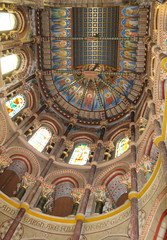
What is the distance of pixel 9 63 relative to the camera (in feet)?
60.4

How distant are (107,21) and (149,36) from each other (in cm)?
479

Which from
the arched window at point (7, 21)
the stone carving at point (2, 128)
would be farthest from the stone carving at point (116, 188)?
the arched window at point (7, 21)

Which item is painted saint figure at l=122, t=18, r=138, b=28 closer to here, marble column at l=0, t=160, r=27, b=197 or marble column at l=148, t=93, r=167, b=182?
marble column at l=148, t=93, r=167, b=182

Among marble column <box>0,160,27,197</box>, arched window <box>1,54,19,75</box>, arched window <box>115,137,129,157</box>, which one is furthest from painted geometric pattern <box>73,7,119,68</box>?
marble column <box>0,160,27,197</box>

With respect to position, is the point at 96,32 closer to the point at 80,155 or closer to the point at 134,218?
the point at 80,155

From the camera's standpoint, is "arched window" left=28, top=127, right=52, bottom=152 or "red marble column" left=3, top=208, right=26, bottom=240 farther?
"arched window" left=28, top=127, right=52, bottom=152

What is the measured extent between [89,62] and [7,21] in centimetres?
902

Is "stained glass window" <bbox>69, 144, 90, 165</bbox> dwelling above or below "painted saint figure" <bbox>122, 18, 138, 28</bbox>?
below

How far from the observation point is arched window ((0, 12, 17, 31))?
1694 centimetres

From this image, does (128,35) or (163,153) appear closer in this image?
(163,153)

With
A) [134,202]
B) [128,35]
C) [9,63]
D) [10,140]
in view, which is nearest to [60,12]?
[128,35]

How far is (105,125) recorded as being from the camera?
21.7m

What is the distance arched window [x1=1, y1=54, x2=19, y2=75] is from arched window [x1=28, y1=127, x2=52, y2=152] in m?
5.43

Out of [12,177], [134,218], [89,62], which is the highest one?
[89,62]
